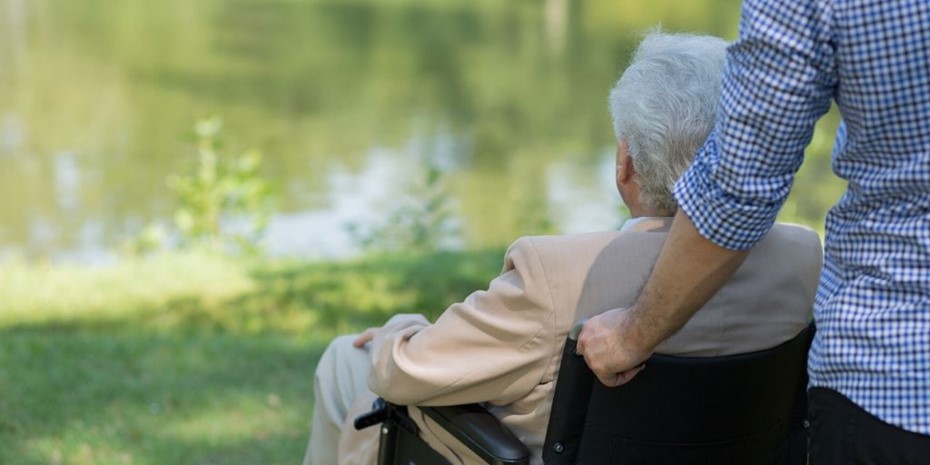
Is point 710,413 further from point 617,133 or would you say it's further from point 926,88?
point 926,88

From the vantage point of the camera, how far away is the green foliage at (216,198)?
667cm

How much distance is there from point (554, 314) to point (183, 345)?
8.57 feet

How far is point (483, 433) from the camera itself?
6.78 feet

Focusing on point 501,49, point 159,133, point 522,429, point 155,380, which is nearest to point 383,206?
point 159,133

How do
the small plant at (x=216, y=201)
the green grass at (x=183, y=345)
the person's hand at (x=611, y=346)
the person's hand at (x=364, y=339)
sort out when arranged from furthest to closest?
the small plant at (x=216, y=201), the green grass at (x=183, y=345), the person's hand at (x=364, y=339), the person's hand at (x=611, y=346)

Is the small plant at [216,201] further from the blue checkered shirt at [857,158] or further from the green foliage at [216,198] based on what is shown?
the blue checkered shirt at [857,158]

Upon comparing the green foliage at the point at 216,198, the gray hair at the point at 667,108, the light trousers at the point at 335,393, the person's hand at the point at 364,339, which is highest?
the gray hair at the point at 667,108

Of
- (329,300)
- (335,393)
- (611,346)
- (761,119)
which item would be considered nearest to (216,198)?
(329,300)

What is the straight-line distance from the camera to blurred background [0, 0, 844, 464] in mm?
3828

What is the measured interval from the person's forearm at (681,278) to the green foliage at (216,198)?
5.12 meters

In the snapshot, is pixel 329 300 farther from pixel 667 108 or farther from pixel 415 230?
pixel 667 108

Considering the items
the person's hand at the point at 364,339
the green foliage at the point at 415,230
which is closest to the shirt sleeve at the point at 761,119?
the person's hand at the point at 364,339

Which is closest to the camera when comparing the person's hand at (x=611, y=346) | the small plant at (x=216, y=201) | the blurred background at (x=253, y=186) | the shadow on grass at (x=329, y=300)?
the person's hand at (x=611, y=346)

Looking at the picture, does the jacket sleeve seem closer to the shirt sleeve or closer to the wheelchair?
the wheelchair
